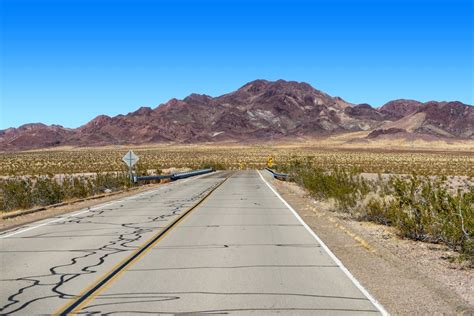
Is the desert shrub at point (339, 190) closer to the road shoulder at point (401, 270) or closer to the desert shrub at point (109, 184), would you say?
the road shoulder at point (401, 270)

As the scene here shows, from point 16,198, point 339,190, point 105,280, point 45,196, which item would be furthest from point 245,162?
point 105,280

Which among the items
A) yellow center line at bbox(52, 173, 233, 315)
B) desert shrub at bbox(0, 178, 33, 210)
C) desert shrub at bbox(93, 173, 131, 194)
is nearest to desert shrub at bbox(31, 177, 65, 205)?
desert shrub at bbox(0, 178, 33, 210)

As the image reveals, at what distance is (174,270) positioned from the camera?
32.3 ft

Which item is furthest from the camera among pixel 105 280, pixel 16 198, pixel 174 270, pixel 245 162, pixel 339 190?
pixel 245 162

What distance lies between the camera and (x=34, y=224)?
1738 cm

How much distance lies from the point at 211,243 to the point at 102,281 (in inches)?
172

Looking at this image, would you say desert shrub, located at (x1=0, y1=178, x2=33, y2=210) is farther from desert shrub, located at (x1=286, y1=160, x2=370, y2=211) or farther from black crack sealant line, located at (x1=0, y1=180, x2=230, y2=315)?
desert shrub, located at (x1=286, y1=160, x2=370, y2=211)

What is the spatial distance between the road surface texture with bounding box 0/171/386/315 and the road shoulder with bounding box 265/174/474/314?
0.36m

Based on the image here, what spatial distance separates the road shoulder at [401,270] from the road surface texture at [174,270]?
36 centimetres

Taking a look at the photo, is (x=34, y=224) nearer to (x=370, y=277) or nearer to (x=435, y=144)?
(x=370, y=277)

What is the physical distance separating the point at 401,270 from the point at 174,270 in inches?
165

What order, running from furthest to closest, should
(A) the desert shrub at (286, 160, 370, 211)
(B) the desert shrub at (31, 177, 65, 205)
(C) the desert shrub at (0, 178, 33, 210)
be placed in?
(B) the desert shrub at (31, 177, 65, 205) < (C) the desert shrub at (0, 178, 33, 210) < (A) the desert shrub at (286, 160, 370, 211)

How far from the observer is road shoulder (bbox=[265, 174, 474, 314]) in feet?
26.1

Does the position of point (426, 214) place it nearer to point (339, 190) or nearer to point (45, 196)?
point (339, 190)
